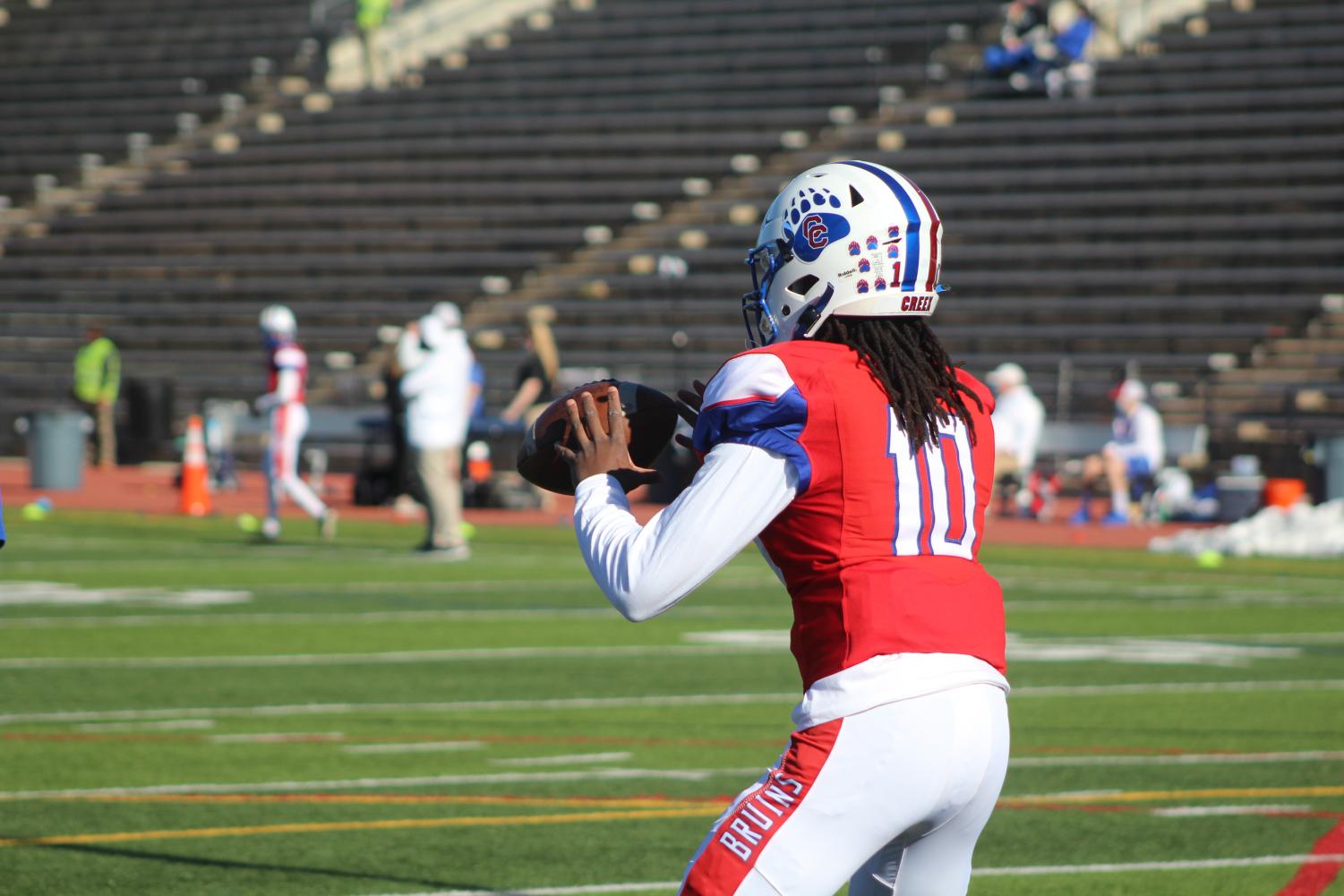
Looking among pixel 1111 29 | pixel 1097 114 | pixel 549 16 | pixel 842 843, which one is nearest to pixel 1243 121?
pixel 1097 114

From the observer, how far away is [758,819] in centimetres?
334

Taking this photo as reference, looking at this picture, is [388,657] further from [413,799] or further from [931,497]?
[931,497]

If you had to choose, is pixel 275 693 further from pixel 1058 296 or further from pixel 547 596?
pixel 1058 296

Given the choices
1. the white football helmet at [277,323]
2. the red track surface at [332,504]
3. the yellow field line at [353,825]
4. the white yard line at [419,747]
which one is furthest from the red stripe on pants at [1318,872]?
the white football helmet at [277,323]

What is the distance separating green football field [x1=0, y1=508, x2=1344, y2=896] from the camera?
675 centimetres

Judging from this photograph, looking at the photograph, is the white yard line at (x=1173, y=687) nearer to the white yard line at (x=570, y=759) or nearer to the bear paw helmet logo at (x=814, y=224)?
the white yard line at (x=570, y=759)

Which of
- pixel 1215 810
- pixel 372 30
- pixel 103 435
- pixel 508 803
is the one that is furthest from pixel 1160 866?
pixel 372 30

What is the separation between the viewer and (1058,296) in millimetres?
30141

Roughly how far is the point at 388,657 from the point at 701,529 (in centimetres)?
888

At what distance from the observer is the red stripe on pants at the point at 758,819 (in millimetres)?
3309

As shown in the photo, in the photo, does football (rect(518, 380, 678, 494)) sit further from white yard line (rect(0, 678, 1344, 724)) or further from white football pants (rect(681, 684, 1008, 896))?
white yard line (rect(0, 678, 1344, 724))

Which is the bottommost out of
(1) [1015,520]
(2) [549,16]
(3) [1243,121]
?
(1) [1015,520]

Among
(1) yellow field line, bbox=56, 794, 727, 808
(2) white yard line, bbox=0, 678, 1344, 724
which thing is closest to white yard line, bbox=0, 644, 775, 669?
(2) white yard line, bbox=0, 678, 1344, 724

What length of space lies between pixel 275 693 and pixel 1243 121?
24115 millimetres
